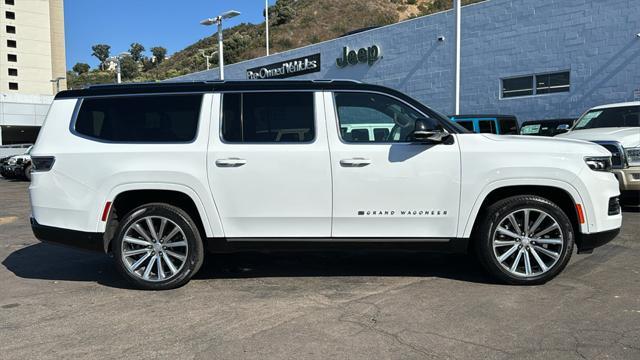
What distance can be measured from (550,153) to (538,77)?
13670mm

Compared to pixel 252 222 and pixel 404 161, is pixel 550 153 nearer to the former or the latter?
pixel 404 161

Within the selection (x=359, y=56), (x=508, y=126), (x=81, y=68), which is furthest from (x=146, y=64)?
(x=508, y=126)

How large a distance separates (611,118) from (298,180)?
26.8 feet

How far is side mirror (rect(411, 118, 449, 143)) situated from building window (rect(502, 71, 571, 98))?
1357 cm

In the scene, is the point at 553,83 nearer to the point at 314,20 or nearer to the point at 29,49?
the point at 314,20

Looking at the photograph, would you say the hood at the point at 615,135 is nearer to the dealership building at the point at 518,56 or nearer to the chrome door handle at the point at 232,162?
the dealership building at the point at 518,56

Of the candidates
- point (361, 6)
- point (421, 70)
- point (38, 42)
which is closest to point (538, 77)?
point (421, 70)

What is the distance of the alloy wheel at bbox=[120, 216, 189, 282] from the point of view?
5.16 m

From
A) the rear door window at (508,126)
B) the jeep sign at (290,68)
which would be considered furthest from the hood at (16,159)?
the rear door window at (508,126)

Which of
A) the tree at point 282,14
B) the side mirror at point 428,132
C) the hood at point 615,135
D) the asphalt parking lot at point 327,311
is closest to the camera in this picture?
the asphalt parking lot at point 327,311

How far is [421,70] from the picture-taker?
2084 cm

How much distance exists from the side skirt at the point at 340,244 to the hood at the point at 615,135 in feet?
17.7

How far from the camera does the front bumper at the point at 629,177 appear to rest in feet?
28.7

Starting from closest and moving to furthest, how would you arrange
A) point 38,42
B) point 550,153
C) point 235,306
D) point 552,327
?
point 552,327 → point 235,306 → point 550,153 → point 38,42
